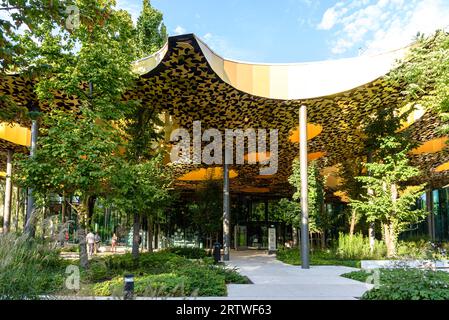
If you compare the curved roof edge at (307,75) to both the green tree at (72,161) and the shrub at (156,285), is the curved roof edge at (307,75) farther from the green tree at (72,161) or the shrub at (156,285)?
the shrub at (156,285)

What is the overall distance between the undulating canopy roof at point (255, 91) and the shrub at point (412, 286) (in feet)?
25.4

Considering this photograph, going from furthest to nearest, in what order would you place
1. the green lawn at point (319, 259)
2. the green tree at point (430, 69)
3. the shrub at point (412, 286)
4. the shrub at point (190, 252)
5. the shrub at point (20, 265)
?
the shrub at point (190, 252) → the green lawn at point (319, 259) → the green tree at point (430, 69) → the shrub at point (412, 286) → the shrub at point (20, 265)

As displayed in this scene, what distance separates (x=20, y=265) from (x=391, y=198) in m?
14.7

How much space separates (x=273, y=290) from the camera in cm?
844

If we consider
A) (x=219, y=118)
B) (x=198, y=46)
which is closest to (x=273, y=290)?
(x=198, y=46)

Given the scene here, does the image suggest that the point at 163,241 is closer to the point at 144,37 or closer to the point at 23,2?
the point at 144,37

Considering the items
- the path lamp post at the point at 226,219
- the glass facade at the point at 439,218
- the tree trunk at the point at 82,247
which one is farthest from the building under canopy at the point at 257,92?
the glass facade at the point at 439,218

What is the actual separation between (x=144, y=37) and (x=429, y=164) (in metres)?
21.1

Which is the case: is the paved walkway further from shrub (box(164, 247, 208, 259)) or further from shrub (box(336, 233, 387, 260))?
shrub (box(164, 247, 208, 259))

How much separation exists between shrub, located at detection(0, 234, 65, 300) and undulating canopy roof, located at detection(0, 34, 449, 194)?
6.75m

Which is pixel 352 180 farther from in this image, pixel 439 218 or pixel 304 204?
pixel 439 218

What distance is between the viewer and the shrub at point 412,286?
6012mm

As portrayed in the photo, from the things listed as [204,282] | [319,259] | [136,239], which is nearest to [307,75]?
[319,259]

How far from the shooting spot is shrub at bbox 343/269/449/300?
6012mm
